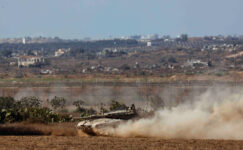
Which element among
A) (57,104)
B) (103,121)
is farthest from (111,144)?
(57,104)

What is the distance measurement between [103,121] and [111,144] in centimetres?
656

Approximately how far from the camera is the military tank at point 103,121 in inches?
1458

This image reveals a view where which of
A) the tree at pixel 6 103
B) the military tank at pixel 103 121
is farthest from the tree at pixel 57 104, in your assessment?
the military tank at pixel 103 121

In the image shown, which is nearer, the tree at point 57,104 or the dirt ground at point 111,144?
the dirt ground at point 111,144

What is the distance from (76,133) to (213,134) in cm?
936

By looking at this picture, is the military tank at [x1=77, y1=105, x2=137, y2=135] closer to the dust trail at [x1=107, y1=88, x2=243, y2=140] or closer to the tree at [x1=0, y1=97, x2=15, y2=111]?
→ the dust trail at [x1=107, y1=88, x2=243, y2=140]

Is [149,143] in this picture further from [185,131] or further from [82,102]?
A: [82,102]

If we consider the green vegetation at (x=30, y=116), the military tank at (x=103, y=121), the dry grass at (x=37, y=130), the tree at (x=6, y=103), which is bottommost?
the tree at (x=6, y=103)

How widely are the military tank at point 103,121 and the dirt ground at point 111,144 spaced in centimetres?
363

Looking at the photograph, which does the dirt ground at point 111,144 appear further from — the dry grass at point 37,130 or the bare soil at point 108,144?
the dry grass at point 37,130

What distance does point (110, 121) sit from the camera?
37250mm

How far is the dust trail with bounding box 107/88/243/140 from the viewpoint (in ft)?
115

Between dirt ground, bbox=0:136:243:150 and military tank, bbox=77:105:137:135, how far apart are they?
363cm

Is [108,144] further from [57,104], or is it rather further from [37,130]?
[57,104]
